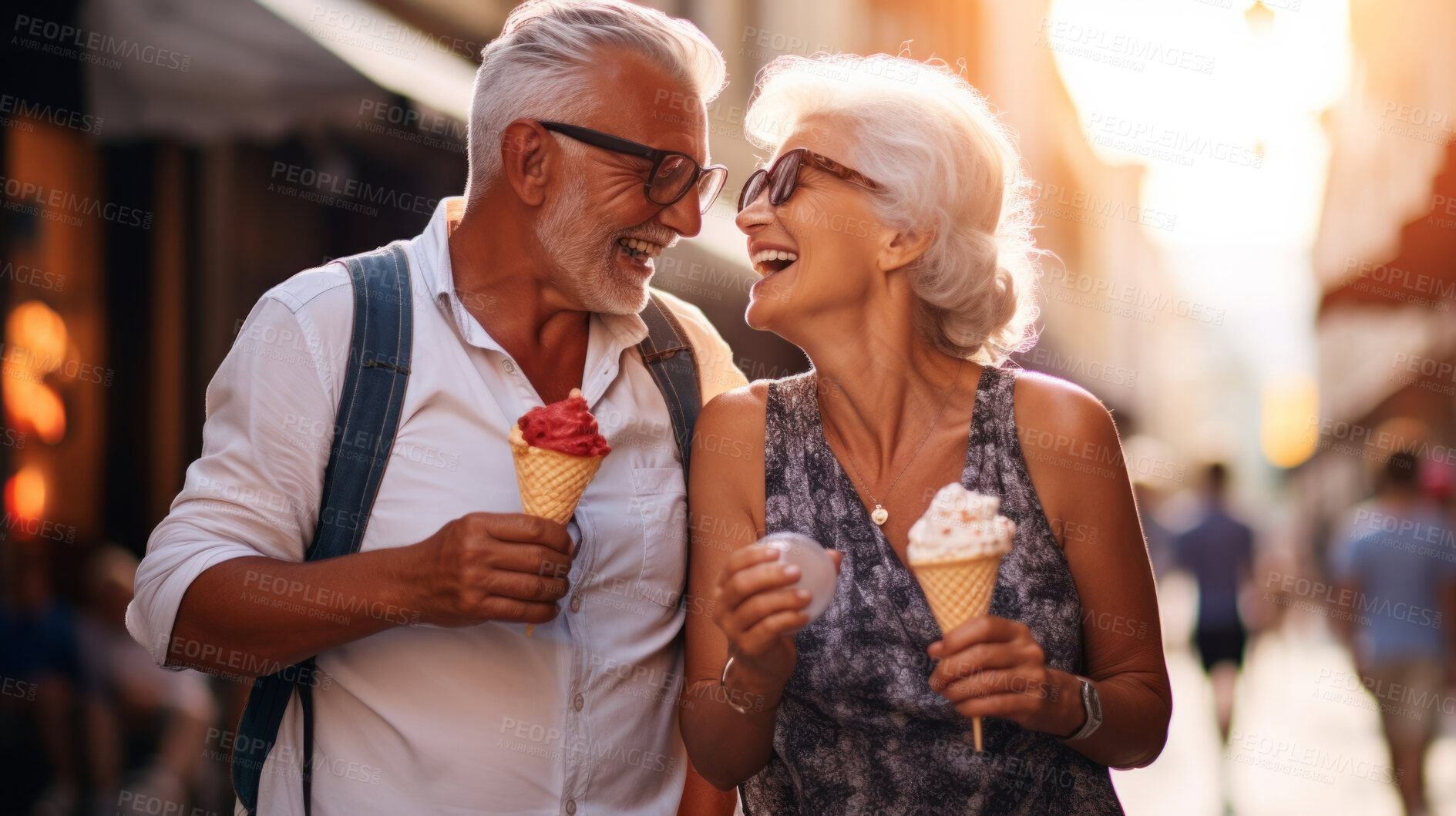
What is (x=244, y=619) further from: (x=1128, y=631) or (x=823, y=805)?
(x=1128, y=631)

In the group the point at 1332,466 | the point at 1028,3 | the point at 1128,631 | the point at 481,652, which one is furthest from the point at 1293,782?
the point at 1332,466

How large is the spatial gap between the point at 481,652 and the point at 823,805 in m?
1.00

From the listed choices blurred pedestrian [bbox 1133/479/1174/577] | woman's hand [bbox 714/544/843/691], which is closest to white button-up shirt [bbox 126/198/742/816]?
woman's hand [bbox 714/544/843/691]

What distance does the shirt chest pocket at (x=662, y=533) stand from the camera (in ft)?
10.4

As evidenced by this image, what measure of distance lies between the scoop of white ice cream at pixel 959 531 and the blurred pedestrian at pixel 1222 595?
26.7 feet

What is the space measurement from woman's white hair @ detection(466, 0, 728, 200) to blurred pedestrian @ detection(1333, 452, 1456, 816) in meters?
7.34

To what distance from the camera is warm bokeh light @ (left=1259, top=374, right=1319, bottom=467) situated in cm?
4900

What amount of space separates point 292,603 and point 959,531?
1.56m

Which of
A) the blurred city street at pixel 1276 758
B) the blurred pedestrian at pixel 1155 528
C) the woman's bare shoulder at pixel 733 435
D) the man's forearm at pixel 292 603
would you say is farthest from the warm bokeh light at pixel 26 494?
the blurred pedestrian at pixel 1155 528

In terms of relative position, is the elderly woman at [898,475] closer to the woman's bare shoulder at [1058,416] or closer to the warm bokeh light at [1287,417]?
the woman's bare shoulder at [1058,416]

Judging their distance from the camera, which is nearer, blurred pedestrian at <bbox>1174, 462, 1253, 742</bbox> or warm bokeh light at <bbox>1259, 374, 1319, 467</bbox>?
blurred pedestrian at <bbox>1174, 462, 1253, 742</bbox>

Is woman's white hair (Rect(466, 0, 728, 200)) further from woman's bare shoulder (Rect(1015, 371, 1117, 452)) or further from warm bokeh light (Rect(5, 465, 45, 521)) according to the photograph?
warm bokeh light (Rect(5, 465, 45, 521))

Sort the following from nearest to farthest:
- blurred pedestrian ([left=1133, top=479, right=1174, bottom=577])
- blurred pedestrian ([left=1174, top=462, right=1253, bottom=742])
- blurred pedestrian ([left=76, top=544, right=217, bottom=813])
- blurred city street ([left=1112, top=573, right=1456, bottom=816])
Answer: blurred pedestrian ([left=76, top=544, right=217, bottom=813]), blurred city street ([left=1112, top=573, right=1456, bottom=816]), blurred pedestrian ([left=1174, top=462, right=1253, bottom=742]), blurred pedestrian ([left=1133, top=479, right=1174, bottom=577])

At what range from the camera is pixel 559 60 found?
337 centimetres
